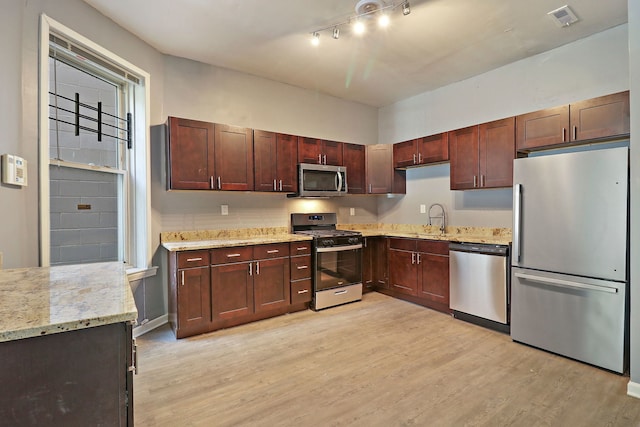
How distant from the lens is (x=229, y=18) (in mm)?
2707

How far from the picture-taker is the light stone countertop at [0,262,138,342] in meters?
0.92

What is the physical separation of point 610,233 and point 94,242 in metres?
4.33

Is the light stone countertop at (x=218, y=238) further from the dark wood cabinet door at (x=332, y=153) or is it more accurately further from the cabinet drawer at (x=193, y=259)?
the dark wood cabinet door at (x=332, y=153)

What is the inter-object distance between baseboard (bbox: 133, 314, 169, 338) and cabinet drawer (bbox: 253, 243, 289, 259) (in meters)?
1.19

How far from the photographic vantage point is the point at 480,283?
3.26 metres

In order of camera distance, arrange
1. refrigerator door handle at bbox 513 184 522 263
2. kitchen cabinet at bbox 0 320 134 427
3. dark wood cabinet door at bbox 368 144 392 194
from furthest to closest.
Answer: dark wood cabinet door at bbox 368 144 392 194 < refrigerator door handle at bbox 513 184 522 263 < kitchen cabinet at bbox 0 320 134 427

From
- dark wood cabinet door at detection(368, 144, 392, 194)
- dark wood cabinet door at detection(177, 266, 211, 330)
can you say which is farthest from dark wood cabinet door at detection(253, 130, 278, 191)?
dark wood cabinet door at detection(368, 144, 392, 194)

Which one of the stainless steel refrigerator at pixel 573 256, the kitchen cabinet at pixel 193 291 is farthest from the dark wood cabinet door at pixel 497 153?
the kitchen cabinet at pixel 193 291

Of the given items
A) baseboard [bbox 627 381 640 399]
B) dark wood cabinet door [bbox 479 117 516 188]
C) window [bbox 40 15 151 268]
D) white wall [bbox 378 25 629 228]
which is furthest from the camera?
dark wood cabinet door [bbox 479 117 516 188]

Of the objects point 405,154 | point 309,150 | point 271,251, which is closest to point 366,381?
point 271,251

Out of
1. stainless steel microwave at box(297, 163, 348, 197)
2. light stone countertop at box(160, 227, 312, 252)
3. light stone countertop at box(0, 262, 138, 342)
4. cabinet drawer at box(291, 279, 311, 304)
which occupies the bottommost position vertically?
cabinet drawer at box(291, 279, 311, 304)

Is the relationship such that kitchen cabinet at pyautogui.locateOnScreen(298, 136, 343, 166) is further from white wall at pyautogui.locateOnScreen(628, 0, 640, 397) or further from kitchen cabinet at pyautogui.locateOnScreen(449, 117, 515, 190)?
white wall at pyautogui.locateOnScreen(628, 0, 640, 397)

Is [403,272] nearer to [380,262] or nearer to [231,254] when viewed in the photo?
[380,262]

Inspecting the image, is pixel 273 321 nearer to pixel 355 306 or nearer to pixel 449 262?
pixel 355 306
